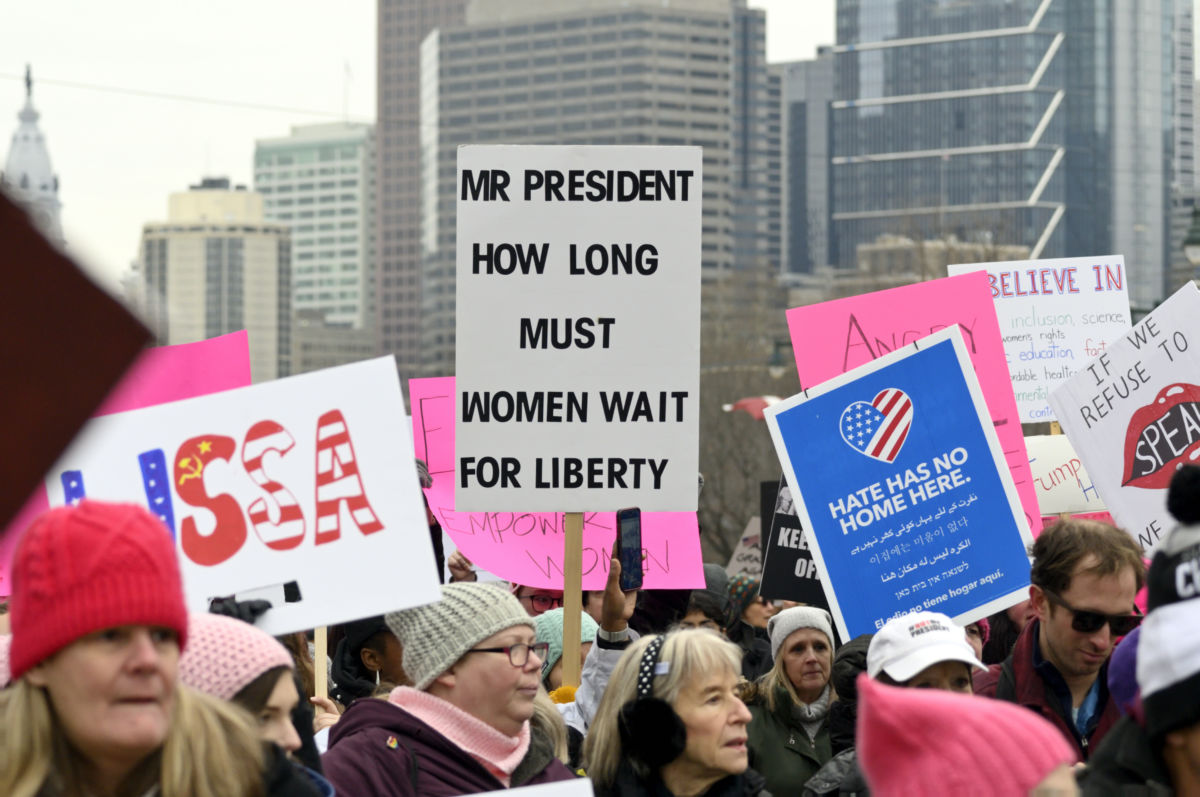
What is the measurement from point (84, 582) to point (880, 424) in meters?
3.61

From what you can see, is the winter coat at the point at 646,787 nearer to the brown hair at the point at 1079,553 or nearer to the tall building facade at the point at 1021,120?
the brown hair at the point at 1079,553

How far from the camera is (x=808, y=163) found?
6924 inches

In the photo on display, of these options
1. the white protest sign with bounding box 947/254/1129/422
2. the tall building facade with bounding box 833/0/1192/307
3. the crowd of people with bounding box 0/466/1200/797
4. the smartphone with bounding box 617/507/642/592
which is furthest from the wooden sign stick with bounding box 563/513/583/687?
the tall building facade with bounding box 833/0/1192/307

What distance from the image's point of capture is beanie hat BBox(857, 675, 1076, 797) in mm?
2641

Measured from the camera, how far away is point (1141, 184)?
5669 inches

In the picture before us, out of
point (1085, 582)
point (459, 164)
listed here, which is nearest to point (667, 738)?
point (1085, 582)

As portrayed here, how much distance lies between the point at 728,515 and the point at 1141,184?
99116mm

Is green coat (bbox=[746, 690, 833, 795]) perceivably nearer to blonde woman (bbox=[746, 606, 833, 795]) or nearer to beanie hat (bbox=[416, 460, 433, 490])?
blonde woman (bbox=[746, 606, 833, 795])

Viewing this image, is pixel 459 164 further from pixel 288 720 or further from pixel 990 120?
pixel 990 120

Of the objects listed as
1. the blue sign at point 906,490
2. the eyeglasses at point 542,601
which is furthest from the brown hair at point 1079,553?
the eyeglasses at point 542,601

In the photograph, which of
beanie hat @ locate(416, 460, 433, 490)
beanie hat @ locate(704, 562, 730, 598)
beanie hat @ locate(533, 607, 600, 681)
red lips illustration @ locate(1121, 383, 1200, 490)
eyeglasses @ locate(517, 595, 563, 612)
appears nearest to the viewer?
red lips illustration @ locate(1121, 383, 1200, 490)

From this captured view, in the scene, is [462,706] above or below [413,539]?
below

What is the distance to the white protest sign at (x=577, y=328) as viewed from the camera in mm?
6164

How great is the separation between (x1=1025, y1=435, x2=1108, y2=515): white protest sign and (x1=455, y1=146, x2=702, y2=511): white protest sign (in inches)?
113
